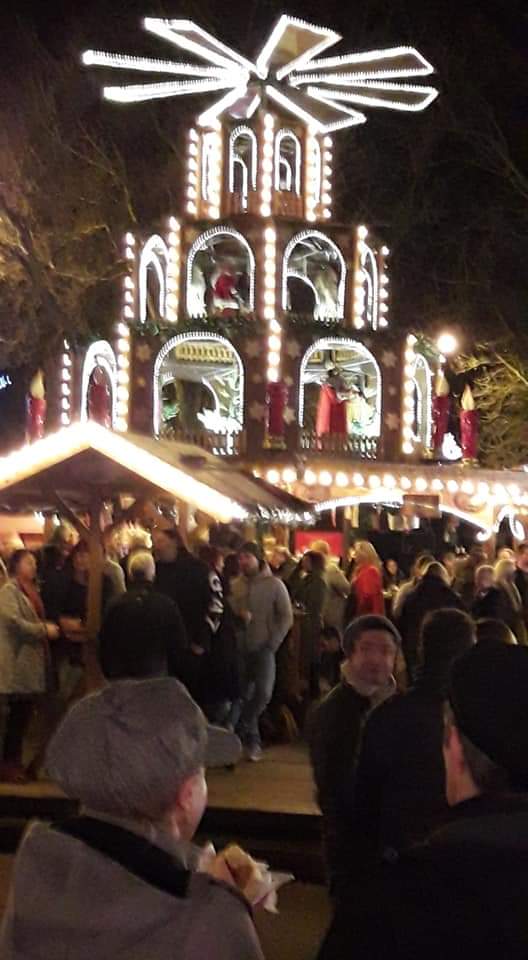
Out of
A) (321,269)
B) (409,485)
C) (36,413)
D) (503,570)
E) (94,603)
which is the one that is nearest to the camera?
(94,603)

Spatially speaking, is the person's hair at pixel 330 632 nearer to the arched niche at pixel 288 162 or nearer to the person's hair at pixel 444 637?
the person's hair at pixel 444 637

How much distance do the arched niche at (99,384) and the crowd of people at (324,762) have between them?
40.3 feet

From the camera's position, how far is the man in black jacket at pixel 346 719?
210 inches

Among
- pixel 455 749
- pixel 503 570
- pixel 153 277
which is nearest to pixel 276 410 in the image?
pixel 153 277

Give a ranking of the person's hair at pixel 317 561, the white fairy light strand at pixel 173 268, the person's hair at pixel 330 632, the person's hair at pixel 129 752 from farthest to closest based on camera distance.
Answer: the white fairy light strand at pixel 173 268, the person's hair at pixel 330 632, the person's hair at pixel 317 561, the person's hair at pixel 129 752

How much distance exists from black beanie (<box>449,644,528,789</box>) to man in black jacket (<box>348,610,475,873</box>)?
2030 millimetres

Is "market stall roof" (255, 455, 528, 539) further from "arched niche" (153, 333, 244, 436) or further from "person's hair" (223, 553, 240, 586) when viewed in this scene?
"person's hair" (223, 553, 240, 586)

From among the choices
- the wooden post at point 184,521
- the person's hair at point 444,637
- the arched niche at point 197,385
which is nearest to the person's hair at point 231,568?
the wooden post at point 184,521

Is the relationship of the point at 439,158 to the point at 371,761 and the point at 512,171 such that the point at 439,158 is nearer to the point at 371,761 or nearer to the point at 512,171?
the point at 512,171

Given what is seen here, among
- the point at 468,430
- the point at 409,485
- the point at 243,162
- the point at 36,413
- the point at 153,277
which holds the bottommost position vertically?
the point at 409,485

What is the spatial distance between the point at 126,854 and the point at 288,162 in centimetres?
2462

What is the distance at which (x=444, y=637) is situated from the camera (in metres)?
5.31

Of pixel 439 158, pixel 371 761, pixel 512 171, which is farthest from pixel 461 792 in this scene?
pixel 439 158

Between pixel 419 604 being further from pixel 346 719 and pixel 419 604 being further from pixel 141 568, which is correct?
pixel 346 719
